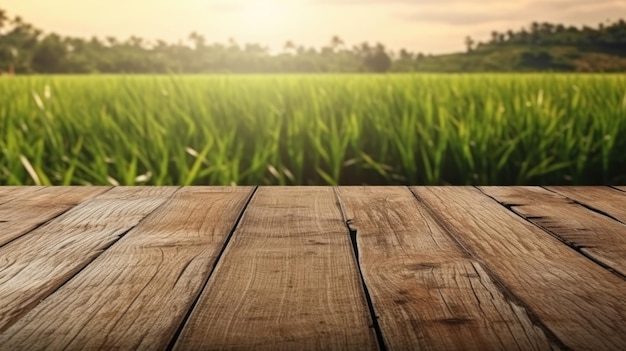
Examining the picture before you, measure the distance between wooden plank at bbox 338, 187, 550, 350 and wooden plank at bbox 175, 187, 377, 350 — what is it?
0.03m

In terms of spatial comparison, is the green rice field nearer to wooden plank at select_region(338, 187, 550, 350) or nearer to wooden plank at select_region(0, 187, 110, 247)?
wooden plank at select_region(0, 187, 110, 247)

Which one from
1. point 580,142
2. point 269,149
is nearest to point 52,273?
point 269,149

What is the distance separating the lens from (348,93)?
4055 millimetres

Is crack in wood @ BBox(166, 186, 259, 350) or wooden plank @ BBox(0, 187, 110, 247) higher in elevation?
crack in wood @ BBox(166, 186, 259, 350)

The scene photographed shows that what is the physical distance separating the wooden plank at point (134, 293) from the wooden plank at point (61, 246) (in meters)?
0.02

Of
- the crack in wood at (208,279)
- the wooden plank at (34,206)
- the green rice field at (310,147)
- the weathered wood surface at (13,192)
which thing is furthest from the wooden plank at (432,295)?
the green rice field at (310,147)

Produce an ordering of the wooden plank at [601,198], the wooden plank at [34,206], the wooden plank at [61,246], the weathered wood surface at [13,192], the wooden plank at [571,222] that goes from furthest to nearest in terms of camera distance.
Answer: the weathered wood surface at [13,192] → the wooden plank at [601,198] → the wooden plank at [34,206] → the wooden plank at [571,222] → the wooden plank at [61,246]

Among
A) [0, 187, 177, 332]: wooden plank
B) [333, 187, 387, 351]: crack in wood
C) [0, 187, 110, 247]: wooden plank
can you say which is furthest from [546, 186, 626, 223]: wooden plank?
[0, 187, 110, 247]: wooden plank

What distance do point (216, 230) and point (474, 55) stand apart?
142ft

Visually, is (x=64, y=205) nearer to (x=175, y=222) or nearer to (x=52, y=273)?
(x=175, y=222)

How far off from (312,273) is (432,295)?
0.59 feet

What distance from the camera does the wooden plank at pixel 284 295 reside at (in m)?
0.81

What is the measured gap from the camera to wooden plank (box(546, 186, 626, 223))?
1.63m

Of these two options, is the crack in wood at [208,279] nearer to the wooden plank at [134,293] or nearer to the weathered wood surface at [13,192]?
the wooden plank at [134,293]
